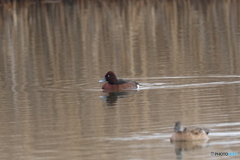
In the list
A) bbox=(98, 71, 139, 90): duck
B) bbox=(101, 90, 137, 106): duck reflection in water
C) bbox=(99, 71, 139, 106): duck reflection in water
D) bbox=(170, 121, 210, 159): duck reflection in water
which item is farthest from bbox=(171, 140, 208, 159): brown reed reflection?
bbox=(98, 71, 139, 90): duck

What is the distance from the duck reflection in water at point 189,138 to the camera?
727cm

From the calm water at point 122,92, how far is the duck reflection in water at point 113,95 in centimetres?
2

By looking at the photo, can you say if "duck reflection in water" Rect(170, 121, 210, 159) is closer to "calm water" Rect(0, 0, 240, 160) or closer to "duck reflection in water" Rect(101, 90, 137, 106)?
"calm water" Rect(0, 0, 240, 160)

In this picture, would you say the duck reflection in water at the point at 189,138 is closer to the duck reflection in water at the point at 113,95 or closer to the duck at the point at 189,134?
the duck at the point at 189,134

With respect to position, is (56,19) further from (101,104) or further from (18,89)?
(101,104)

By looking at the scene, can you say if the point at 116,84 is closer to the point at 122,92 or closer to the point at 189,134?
the point at 122,92

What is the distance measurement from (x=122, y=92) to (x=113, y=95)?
0.41m

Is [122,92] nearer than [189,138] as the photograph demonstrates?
No

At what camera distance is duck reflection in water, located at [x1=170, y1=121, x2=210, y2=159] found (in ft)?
23.9

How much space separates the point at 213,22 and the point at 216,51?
756 centimetres

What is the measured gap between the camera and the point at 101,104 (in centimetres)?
1068

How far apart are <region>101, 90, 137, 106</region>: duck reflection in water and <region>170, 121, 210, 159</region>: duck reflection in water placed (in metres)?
3.36

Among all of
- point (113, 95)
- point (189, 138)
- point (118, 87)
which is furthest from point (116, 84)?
point (189, 138)

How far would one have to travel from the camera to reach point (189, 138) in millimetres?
7359
